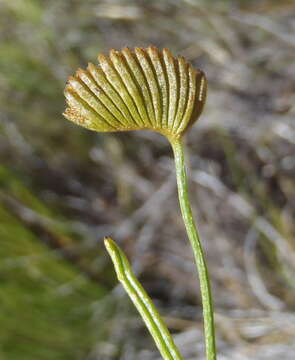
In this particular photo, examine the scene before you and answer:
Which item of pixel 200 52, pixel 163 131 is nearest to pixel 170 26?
pixel 200 52

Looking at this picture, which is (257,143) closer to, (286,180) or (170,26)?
(286,180)

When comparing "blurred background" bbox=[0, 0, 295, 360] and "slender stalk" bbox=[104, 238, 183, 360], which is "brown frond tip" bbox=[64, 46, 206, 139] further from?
"blurred background" bbox=[0, 0, 295, 360]

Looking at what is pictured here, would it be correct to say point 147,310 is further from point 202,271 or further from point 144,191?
point 144,191

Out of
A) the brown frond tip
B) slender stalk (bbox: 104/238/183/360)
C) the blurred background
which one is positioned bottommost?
slender stalk (bbox: 104/238/183/360)

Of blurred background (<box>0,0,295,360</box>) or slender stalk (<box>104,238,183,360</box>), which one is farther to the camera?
blurred background (<box>0,0,295,360</box>)

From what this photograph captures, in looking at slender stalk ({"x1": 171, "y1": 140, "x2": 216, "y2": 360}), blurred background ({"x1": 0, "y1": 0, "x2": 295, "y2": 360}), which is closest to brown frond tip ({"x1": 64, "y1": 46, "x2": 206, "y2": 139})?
slender stalk ({"x1": 171, "y1": 140, "x2": 216, "y2": 360})

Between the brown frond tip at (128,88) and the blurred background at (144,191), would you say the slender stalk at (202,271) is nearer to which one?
the brown frond tip at (128,88)

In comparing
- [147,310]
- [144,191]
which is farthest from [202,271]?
[144,191]
